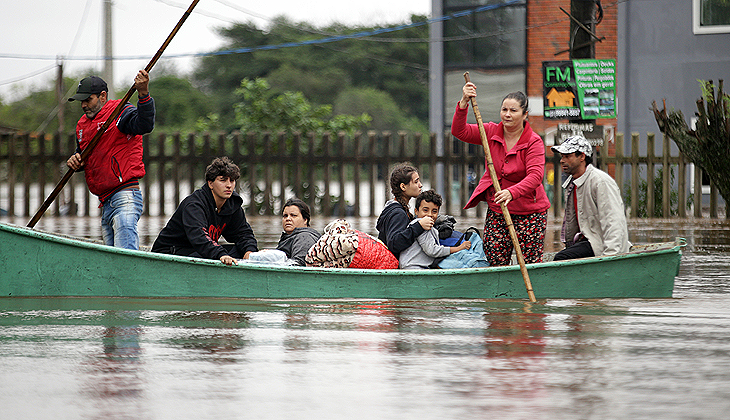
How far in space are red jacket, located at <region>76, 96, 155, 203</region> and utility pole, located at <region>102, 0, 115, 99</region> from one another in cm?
1220

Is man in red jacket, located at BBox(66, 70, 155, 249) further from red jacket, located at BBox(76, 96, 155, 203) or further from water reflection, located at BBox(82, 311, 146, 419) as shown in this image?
water reflection, located at BBox(82, 311, 146, 419)

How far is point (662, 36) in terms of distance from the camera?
2139 cm

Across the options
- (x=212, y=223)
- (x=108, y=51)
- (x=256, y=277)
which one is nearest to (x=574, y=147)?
(x=256, y=277)

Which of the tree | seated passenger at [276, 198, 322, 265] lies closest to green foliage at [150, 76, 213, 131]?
the tree

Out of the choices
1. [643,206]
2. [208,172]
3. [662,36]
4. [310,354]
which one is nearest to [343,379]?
[310,354]

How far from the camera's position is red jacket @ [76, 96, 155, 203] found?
7.41 metres

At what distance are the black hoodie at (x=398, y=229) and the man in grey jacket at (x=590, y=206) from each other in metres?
1.36

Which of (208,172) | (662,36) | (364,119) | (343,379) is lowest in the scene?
(343,379)

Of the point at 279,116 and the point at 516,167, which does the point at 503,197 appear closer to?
the point at 516,167

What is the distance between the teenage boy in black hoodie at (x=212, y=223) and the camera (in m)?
7.23

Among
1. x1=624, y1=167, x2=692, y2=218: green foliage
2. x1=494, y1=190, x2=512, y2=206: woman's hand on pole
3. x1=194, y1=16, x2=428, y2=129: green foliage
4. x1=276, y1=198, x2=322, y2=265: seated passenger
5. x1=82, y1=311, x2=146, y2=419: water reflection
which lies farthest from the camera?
x1=194, y1=16, x2=428, y2=129: green foliage

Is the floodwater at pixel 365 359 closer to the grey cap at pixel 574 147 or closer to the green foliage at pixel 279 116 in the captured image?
the grey cap at pixel 574 147

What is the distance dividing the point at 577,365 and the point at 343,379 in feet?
4.41

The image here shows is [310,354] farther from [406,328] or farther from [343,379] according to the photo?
[406,328]
